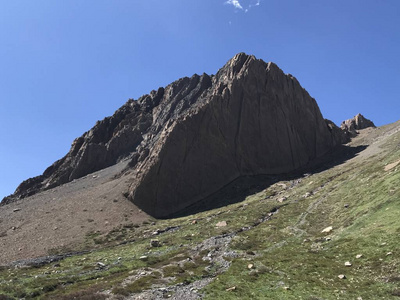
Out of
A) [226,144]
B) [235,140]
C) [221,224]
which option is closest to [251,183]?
[226,144]

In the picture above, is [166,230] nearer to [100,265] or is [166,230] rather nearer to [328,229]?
[100,265]

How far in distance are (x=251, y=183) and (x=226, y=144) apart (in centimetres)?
2219

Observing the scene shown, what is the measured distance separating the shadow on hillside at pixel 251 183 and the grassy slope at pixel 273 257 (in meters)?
22.6

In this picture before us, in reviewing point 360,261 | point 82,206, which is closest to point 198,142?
point 82,206

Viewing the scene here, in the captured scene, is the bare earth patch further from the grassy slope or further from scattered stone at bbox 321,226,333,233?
scattered stone at bbox 321,226,333,233

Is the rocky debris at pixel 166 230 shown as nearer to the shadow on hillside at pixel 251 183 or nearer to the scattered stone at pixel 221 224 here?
the scattered stone at pixel 221 224

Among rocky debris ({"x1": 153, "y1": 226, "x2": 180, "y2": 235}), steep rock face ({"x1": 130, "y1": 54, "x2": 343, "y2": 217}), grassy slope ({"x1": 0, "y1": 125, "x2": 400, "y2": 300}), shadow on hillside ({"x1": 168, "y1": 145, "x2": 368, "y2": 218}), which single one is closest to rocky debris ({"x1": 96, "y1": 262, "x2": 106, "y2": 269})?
grassy slope ({"x1": 0, "y1": 125, "x2": 400, "y2": 300})

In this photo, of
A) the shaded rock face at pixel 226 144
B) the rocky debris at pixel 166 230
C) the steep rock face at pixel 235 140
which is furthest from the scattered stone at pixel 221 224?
the steep rock face at pixel 235 140

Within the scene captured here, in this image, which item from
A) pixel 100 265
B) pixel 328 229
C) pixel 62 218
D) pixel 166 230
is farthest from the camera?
pixel 62 218

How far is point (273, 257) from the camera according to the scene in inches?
1725

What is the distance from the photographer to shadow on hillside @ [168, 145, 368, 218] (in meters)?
108

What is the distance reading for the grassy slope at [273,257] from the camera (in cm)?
2953

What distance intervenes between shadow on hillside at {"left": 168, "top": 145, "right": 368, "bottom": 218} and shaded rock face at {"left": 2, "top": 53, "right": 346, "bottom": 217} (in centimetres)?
358

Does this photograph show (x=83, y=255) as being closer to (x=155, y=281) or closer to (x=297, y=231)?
(x=155, y=281)
